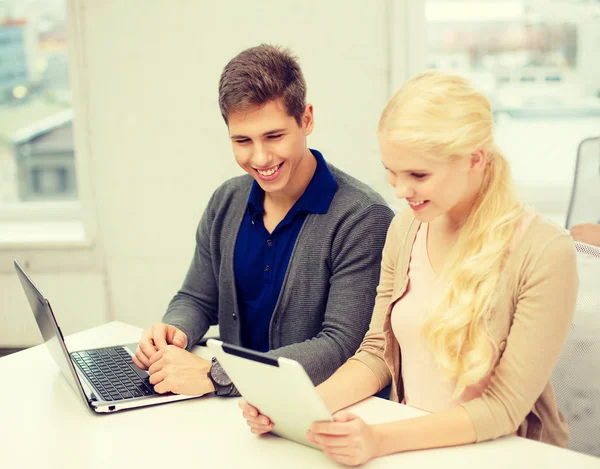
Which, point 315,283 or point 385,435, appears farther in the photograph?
point 315,283

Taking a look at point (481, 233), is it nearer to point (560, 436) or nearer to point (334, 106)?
point (560, 436)

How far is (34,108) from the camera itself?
10.8ft

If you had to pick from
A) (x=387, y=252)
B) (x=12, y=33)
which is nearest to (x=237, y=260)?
(x=387, y=252)

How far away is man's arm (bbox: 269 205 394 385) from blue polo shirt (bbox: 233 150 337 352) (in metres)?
0.11

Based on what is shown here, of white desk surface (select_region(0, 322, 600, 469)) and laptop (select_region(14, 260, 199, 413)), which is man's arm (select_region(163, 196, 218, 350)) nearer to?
laptop (select_region(14, 260, 199, 413))

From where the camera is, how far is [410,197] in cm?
115

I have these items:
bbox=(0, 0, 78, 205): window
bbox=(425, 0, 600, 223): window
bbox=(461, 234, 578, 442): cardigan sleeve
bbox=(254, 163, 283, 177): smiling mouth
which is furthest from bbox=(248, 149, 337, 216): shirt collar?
bbox=(0, 0, 78, 205): window

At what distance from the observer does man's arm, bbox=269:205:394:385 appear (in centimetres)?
139

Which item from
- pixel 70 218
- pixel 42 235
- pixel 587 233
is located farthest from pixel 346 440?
pixel 70 218

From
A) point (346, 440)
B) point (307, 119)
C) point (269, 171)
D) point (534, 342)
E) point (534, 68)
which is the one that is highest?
point (534, 68)

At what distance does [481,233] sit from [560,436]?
37 cm

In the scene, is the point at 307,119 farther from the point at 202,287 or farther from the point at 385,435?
the point at 385,435

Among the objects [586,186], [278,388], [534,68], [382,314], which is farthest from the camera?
[534,68]

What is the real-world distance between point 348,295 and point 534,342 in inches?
19.2
